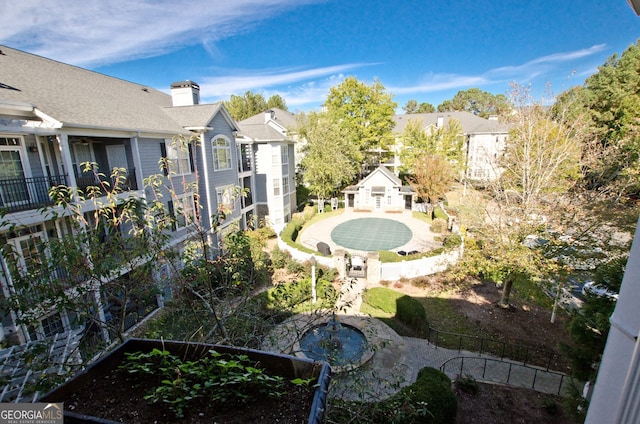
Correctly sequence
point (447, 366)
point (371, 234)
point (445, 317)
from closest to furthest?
point (447, 366) → point (445, 317) → point (371, 234)

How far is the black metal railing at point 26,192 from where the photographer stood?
891 cm

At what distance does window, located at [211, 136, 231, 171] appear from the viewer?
64.1 feet

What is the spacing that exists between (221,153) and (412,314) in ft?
53.6

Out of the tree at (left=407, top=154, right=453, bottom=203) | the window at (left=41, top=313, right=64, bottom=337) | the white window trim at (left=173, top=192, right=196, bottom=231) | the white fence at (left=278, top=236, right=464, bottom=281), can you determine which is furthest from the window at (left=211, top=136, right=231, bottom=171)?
the tree at (left=407, top=154, right=453, bottom=203)

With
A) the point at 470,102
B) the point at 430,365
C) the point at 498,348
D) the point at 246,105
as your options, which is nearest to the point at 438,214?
the point at 498,348

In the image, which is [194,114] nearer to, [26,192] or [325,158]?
[26,192]

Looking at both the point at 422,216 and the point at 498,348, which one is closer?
the point at 498,348

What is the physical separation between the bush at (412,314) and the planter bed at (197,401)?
1236cm

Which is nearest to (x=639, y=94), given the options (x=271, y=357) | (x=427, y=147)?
(x=427, y=147)

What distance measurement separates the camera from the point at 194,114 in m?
18.3

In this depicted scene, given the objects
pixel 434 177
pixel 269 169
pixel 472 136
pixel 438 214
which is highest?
pixel 472 136

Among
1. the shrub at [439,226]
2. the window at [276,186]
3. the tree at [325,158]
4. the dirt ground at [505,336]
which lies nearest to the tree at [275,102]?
the tree at [325,158]

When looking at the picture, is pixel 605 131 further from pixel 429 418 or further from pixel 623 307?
pixel 623 307

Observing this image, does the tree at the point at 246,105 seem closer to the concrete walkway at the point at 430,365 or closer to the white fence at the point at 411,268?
the white fence at the point at 411,268
